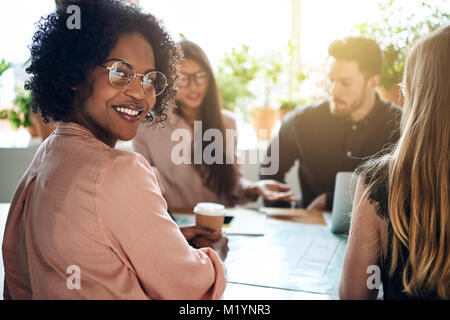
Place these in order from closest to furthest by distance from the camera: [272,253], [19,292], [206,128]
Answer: [19,292], [272,253], [206,128]

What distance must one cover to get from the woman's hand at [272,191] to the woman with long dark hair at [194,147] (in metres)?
0.16

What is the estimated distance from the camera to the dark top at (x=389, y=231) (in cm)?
87

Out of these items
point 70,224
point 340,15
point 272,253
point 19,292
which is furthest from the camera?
point 340,15

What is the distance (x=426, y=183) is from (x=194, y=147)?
4.83ft

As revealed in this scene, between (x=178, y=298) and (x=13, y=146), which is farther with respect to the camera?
(x=13, y=146)

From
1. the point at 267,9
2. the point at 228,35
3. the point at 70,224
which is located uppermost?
the point at 267,9

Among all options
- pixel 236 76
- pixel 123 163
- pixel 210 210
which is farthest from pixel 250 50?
pixel 123 163

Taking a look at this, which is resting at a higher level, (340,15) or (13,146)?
(340,15)

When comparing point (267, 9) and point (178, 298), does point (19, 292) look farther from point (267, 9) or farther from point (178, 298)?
point (267, 9)

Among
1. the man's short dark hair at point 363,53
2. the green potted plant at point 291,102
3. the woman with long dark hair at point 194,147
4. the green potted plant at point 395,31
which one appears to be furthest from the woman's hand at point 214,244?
the green potted plant at point 291,102

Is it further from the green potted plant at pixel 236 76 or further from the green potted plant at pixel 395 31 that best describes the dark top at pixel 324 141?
the green potted plant at pixel 236 76
